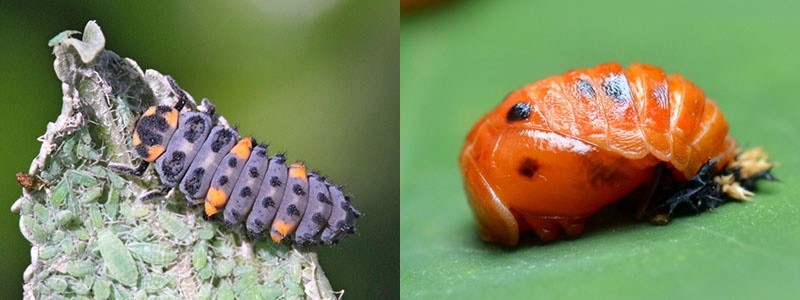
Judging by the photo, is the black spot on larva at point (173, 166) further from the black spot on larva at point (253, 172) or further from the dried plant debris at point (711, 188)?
the dried plant debris at point (711, 188)

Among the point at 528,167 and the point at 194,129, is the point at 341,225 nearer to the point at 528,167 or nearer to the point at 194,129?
the point at 194,129

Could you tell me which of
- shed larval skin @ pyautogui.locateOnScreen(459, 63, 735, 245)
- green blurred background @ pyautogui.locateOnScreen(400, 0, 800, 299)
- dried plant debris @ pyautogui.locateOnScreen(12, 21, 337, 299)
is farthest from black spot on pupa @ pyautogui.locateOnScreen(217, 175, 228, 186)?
shed larval skin @ pyautogui.locateOnScreen(459, 63, 735, 245)

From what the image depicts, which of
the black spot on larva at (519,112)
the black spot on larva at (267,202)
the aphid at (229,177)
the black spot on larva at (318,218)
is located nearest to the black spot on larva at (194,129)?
the aphid at (229,177)

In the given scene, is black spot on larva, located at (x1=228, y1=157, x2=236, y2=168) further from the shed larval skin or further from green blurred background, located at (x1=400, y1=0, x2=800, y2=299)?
the shed larval skin

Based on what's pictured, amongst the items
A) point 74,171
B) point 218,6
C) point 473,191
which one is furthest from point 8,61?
point 473,191

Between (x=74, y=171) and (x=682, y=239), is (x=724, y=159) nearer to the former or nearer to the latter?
(x=682, y=239)

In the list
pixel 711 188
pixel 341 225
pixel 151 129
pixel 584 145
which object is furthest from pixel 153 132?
pixel 711 188
